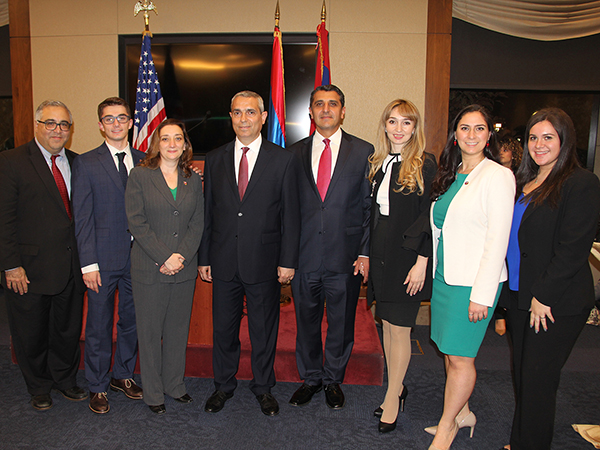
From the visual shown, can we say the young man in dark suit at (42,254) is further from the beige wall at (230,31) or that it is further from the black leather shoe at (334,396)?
the beige wall at (230,31)

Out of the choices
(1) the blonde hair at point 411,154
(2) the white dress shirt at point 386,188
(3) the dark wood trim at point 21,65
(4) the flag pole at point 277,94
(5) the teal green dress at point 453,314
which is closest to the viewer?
(5) the teal green dress at point 453,314

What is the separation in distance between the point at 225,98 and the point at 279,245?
8.86 ft

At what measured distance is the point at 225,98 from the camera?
472 cm

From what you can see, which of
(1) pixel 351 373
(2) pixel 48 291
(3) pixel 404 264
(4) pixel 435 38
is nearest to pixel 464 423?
(1) pixel 351 373

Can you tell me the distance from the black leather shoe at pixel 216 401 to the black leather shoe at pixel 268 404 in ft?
0.71

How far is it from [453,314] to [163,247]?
1.65 meters

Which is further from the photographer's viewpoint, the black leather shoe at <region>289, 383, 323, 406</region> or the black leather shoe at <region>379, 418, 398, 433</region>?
the black leather shoe at <region>289, 383, 323, 406</region>

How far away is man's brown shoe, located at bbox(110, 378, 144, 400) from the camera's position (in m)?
2.79

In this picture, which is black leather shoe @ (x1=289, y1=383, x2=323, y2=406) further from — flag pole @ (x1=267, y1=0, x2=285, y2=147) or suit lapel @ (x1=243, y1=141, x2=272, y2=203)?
flag pole @ (x1=267, y1=0, x2=285, y2=147)

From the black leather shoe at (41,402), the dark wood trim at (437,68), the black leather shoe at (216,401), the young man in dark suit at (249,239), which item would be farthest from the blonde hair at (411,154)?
the black leather shoe at (41,402)

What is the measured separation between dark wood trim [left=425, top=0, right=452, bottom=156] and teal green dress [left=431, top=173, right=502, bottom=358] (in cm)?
252

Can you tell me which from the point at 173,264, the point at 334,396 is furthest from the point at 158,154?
the point at 334,396

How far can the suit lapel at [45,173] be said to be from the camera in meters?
2.58

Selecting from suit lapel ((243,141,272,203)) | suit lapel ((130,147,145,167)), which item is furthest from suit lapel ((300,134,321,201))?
suit lapel ((130,147,145,167))
